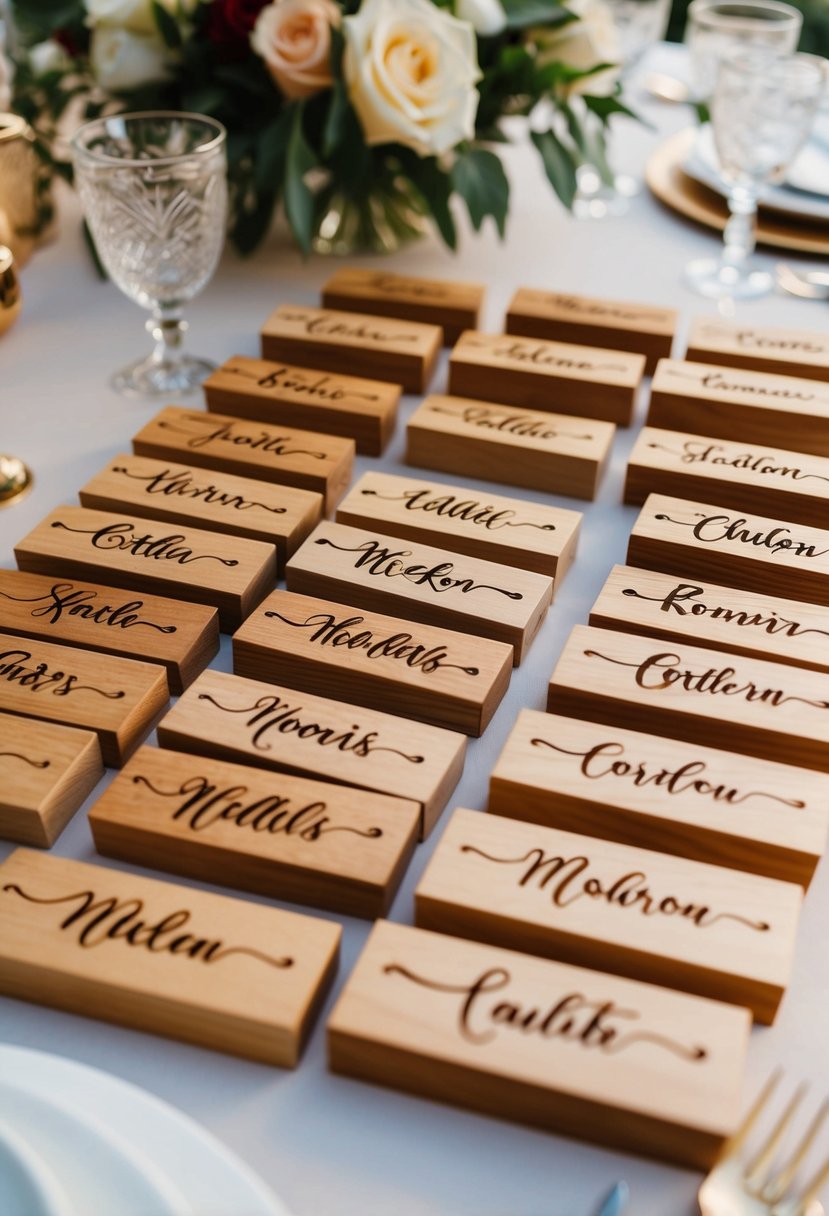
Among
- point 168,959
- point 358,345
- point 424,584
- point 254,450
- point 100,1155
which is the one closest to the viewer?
point 100,1155

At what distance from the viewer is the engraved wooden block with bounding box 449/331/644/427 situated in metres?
0.94

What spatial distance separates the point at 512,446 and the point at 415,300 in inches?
A: 10.2

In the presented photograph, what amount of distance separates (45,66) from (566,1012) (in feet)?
4.10

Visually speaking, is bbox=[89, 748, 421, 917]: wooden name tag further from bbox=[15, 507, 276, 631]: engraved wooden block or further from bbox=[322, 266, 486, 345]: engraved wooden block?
bbox=[322, 266, 486, 345]: engraved wooden block

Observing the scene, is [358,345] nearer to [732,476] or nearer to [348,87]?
[348,87]

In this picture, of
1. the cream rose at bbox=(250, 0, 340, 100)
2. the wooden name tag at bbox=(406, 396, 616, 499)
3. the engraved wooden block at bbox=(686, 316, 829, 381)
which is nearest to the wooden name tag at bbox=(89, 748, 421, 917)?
the wooden name tag at bbox=(406, 396, 616, 499)

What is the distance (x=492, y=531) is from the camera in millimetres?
790

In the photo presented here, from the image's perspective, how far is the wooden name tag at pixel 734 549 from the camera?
2.48 ft

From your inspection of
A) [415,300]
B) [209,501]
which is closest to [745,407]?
[415,300]

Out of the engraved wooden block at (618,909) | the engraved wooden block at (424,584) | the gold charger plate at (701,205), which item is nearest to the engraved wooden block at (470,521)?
the engraved wooden block at (424,584)

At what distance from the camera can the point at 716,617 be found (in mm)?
712

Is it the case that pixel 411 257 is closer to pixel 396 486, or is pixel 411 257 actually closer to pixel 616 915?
pixel 396 486

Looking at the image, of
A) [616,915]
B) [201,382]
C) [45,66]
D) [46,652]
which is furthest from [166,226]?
[616,915]

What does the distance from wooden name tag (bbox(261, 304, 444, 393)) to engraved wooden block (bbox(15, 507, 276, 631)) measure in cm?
28
